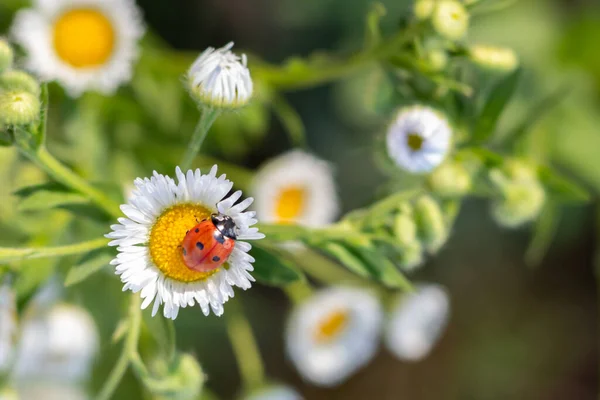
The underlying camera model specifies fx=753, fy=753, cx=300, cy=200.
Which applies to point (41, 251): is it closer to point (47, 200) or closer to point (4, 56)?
point (47, 200)

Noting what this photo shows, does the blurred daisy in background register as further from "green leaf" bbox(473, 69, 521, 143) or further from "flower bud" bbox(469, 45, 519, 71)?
"flower bud" bbox(469, 45, 519, 71)

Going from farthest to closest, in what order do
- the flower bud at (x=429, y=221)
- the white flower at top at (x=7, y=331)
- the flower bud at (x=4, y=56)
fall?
the white flower at top at (x=7, y=331) < the flower bud at (x=429, y=221) < the flower bud at (x=4, y=56)

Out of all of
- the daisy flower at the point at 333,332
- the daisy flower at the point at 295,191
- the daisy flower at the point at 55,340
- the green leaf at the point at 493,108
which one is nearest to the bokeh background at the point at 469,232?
the daisy flower at the point at 295,191

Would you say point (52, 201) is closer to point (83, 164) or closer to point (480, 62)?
point (83, 164)

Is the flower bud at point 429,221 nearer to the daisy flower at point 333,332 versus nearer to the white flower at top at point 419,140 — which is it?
the white flower at top at point 419,140

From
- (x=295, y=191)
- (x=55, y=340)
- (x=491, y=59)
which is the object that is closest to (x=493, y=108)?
(x=491, y=59)

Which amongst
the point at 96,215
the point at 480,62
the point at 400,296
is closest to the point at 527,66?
the point at 400,296

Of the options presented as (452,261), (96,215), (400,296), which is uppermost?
(96,215)
